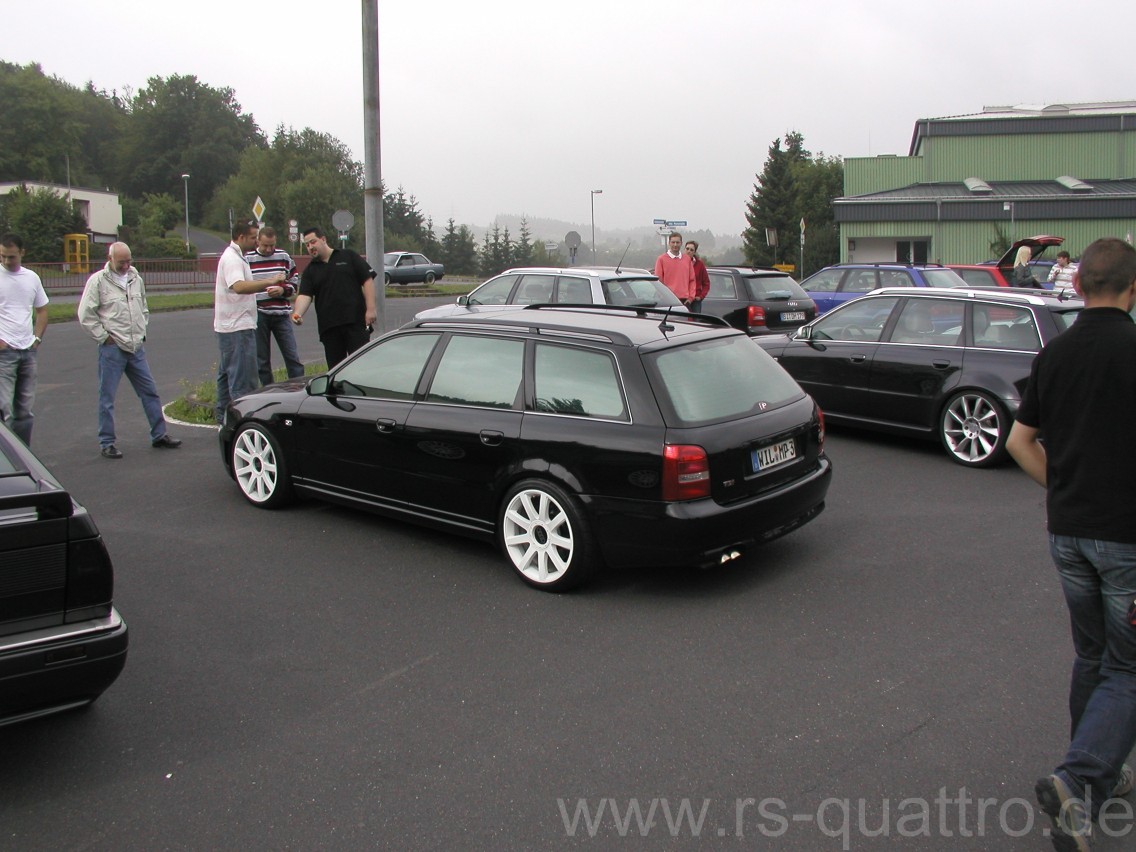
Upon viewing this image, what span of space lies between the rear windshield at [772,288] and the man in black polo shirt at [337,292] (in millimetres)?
7467

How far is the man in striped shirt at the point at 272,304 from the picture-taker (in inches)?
399

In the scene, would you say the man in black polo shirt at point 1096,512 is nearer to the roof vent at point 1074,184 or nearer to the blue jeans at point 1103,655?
the blue jeans at point 1103,655

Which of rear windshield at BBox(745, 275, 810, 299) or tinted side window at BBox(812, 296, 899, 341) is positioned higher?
rear windshield at BBox(745, 275, 810, 299)

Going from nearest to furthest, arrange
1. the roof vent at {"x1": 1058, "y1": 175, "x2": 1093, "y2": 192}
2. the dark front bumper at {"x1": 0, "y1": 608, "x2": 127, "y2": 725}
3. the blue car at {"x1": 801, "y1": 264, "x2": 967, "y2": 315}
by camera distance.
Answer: the dark front bumper at {"x1": 0, "y1": 608, "x2": 127, "y2": 725}
the blue car at {"x1": 801, "y1": 264, "x2": 967, "y2": 315}
the roof vent at {"x1": 1058, "y1": 175, "x2": 1093, "y2": 192}

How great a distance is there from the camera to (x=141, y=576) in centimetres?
620

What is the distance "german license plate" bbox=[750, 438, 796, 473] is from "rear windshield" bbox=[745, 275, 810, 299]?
10.1 meters

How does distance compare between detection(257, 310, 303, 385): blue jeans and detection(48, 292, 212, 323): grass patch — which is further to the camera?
detection(48, 292, 212, 323): grass patch

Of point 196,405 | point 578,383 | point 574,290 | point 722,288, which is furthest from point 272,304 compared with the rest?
point 722,288

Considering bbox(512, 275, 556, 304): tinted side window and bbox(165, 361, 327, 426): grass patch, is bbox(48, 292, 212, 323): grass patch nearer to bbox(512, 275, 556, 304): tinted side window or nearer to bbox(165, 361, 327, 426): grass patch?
bbox(165, 361, 327, 426): grass patch

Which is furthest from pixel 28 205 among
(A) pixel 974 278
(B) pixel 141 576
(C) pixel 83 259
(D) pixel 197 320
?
(B) pixel 141 576

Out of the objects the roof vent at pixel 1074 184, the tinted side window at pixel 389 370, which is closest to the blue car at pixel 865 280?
the tinted side window at pixel 389 370

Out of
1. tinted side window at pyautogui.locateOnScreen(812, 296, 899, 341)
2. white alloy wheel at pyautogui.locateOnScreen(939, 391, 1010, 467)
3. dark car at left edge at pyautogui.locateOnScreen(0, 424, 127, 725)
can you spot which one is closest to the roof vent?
tinted side window at pyautogui.locateOnScreen(812, 296, 899, 341)

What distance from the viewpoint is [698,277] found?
50.3 feet

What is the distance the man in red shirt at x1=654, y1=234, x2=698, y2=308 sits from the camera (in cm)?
1512
